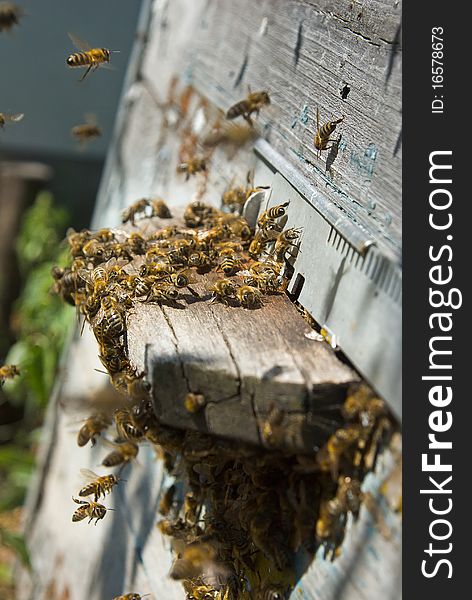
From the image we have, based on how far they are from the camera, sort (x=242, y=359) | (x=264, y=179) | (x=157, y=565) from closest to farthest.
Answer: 1. (x=242, y=359)
2. (x=264, y=179)
3. (x=157, y=565)

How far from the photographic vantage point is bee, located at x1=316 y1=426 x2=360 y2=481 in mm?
1834

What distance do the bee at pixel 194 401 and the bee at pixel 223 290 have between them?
1.41 ft

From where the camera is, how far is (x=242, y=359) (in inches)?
75.9

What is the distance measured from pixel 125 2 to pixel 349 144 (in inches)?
342

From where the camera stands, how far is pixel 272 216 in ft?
8.24

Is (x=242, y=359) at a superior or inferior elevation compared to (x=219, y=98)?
inferior

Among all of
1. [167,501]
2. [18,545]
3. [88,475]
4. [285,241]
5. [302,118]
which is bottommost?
[18,545]

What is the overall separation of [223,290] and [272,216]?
367 mm

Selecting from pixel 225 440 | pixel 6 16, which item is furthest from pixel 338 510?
pixel 6 16

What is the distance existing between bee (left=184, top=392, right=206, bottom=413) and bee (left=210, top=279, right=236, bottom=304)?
1.41ft

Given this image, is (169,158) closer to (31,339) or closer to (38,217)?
(31,339)

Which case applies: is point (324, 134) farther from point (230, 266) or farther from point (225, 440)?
point (225, 440)

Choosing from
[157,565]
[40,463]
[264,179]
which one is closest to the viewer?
[264,179]

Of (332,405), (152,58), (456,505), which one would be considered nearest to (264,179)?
(332,405)
